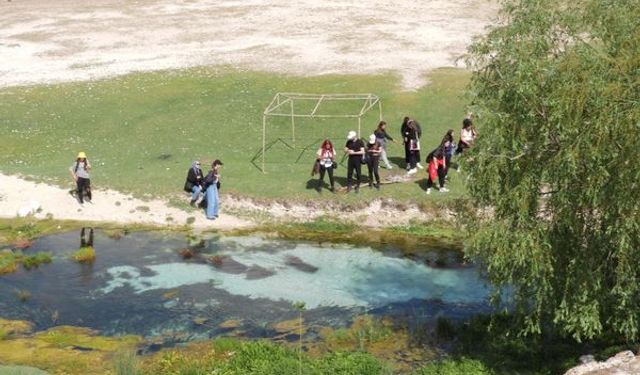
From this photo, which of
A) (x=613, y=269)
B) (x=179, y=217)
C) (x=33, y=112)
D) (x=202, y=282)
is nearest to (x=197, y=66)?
(x=33, y=112)

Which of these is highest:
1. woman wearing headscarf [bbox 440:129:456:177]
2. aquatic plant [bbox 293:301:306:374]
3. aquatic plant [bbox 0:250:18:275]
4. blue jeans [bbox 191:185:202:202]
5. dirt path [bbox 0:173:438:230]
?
woman wearing headscarf [bbox 440:129:456:177]

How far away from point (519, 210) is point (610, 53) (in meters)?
4.42

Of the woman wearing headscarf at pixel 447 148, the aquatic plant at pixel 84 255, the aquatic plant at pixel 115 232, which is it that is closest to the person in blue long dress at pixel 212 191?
the aquatic plant at pixel 115 232

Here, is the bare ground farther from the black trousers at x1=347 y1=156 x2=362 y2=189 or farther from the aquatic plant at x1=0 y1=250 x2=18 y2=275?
the black trousers at x1=347 y1=156 x2=362 y2=189

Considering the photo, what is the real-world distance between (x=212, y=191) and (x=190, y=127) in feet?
34.8

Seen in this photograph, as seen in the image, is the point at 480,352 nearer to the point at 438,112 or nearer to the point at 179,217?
the point at 179,217

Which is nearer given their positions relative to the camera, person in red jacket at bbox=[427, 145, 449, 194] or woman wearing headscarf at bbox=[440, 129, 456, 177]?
person in red jacket at bbox=[427, 145, 449, 194]

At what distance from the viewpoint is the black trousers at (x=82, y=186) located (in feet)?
116

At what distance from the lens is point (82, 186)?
1407 inches

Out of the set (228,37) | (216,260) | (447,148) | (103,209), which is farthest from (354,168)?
(228,37)

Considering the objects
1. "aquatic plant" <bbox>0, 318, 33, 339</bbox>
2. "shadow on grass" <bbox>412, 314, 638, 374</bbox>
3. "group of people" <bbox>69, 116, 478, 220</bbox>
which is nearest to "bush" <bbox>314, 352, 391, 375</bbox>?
"shadow on grass" <bbox>412, 314, 638, 374</bbox>

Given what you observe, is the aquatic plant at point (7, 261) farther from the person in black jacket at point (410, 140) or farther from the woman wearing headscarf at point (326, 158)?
the person in black jacket at point (410, 140)

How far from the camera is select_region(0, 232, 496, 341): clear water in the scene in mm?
26438

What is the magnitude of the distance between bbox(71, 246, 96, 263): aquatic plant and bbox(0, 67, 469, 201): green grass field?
5.38 metres
